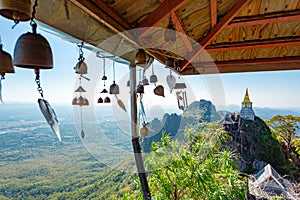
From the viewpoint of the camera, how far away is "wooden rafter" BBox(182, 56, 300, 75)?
9.33 feet

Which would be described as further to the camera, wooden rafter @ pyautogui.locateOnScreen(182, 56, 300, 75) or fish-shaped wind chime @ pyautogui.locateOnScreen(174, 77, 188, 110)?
wooden rafter @ pyautogui.locateOnScreen(182, 56, 300, 75)

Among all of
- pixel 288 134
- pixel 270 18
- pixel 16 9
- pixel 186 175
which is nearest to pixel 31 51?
pixel 16 9

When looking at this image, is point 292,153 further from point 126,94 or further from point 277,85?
point 126,94

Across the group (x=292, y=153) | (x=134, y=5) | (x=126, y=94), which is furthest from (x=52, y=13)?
(x=292, y=153)

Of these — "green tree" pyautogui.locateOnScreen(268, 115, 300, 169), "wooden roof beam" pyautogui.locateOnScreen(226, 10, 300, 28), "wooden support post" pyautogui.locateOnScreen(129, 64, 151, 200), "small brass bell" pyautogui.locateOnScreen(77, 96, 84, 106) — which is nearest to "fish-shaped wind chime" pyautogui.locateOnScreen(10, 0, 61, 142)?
"small brass bell" pyautogui.locateOnScreen(77, 96, 84, 106)

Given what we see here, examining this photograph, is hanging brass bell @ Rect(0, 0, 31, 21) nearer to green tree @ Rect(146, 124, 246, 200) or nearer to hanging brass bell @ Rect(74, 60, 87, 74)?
hanging brass bell @ Rect(74, 60, 87, 74)

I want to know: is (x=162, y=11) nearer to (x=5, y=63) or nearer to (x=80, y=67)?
(x=80, y=67)

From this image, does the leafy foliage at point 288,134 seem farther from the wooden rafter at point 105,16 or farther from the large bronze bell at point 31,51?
the large bronze bell at point 31,51

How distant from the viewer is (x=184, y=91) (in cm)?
261

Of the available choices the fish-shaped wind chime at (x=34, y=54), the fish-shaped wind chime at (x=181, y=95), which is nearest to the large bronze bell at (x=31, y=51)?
the fish-shaped wind chime at (x=34, y=54)

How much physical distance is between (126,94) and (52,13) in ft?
3.94

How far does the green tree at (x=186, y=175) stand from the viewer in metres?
2.58

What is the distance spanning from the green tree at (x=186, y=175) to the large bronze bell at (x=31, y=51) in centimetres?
212

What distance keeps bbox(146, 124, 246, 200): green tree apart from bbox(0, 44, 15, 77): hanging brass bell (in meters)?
2.12
